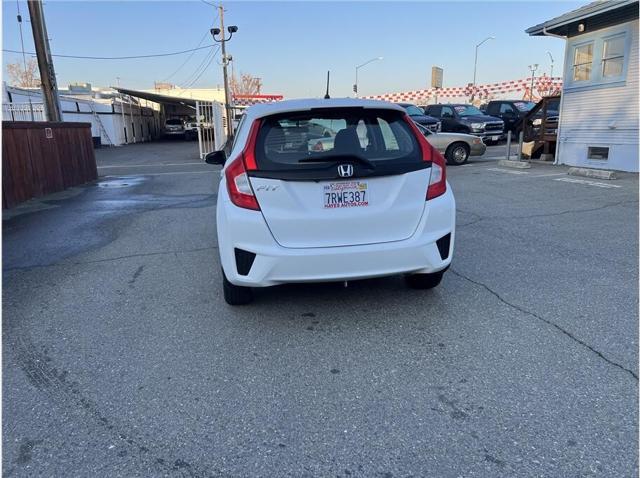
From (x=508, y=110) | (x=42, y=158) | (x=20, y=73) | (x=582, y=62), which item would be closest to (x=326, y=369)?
(x=42, y=158)

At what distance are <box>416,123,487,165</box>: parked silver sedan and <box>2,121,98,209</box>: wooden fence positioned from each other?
9.62 metres

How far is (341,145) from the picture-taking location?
367 cm

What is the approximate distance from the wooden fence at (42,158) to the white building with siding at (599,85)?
41.2 ft

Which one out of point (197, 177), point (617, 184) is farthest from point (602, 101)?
point (197, 177)

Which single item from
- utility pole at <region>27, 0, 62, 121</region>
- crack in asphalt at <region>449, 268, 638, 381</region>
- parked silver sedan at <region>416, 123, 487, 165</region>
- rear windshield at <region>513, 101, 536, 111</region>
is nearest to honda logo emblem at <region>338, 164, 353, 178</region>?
crack in asphalt at <region>449, 268, 638, 381</region>

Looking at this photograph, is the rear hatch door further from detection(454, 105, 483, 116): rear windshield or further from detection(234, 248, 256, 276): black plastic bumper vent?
detection(454, 105, 483, 116): rear windshield

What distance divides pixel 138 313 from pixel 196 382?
53.1 inches

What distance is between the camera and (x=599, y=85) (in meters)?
11.9

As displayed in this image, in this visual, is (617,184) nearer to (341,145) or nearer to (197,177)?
(341,145)

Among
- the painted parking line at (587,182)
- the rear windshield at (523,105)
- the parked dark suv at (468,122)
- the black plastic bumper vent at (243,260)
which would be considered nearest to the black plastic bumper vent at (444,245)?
the black plastic bumper vent at (243,260)

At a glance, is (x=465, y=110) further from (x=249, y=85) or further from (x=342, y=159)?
(x=249, y=85)

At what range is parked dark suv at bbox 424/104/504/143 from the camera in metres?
18.8

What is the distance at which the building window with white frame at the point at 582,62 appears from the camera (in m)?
12.3

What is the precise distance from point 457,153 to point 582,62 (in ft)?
13.1
